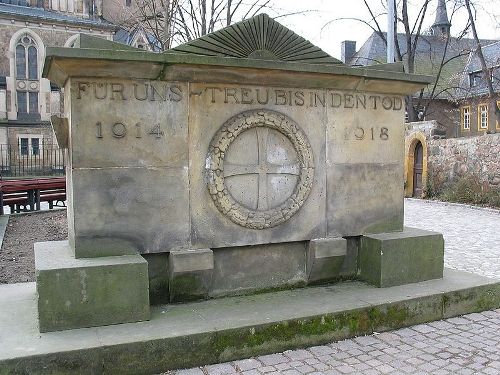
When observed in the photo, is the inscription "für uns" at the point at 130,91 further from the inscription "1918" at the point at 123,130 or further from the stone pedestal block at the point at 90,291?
the stone pedestal block at the point at 90,291

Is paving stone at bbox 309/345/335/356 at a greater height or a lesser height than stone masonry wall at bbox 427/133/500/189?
lesser

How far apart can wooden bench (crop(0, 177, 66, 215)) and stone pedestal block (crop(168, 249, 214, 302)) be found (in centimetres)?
988

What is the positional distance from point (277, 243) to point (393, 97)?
1.88 metres

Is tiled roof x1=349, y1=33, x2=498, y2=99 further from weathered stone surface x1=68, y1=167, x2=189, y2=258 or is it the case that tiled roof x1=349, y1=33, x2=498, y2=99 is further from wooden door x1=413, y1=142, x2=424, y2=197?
weathered stone surface x1=68, y1=167, x2=189, y2=258

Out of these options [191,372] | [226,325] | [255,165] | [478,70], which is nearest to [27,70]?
[478,70]

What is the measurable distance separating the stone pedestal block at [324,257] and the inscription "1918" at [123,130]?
1.72 metres

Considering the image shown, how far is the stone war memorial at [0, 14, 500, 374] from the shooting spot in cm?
347

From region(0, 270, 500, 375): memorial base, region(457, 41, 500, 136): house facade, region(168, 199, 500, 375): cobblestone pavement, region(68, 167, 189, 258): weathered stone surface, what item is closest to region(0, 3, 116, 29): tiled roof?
region(457, 41, 500, 136): house facade

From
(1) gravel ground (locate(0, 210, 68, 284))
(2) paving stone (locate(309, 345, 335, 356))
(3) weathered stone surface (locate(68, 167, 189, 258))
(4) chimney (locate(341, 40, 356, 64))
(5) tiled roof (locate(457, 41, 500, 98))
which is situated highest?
(4) chimney (locate(341, 40, 356, 64))

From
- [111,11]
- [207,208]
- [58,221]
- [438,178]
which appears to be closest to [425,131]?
[438,178]

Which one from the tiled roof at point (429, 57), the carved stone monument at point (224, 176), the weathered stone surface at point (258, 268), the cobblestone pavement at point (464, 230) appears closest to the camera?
the carved stone monument at point (224, 176)

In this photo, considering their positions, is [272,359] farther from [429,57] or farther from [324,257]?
[429,57]

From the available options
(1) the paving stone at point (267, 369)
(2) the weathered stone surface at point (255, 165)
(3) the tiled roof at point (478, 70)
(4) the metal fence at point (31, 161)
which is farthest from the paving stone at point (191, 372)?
(3) the tiled roof at point (478, 70)

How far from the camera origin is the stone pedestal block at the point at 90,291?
3373mm
